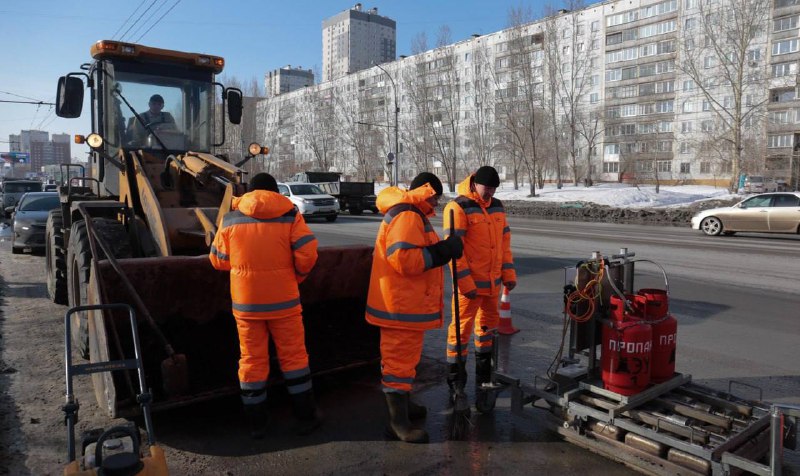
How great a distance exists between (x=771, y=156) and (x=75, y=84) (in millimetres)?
58746

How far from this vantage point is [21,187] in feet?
86.9

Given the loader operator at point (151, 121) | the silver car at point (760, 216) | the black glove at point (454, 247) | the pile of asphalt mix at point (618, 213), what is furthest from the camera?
the pile of asphalt mix at point (618, 213)

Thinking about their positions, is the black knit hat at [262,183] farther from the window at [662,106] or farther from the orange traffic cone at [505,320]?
the window at [662,106]

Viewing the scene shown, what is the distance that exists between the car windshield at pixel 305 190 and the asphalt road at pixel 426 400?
16544 mm

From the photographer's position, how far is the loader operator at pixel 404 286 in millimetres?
3975

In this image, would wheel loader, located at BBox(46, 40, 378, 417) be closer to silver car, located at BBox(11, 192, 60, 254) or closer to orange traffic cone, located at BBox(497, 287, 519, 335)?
orange traffic cone, located at BBox(497, 287, 519, 335)

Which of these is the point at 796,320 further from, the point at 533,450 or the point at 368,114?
the point at 368,114

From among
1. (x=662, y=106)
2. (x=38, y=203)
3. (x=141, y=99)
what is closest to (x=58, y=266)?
(x=141, y=99)

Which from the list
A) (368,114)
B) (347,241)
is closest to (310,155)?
(368,114)

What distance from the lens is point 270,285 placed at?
13.6 ft

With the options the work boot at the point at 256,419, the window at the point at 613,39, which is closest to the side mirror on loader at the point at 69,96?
the work boot at the point at 256,419

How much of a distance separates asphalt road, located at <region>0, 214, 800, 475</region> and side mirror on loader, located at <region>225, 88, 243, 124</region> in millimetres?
3527

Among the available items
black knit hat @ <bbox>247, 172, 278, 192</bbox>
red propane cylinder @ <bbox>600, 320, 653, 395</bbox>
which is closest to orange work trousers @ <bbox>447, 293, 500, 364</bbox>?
red propane cylinder @ <bbox>600, 320, 653, 395</bbox>

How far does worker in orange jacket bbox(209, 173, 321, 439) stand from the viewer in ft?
13.6
